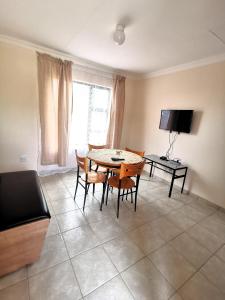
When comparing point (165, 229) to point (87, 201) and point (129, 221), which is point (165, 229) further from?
point (87, 201)

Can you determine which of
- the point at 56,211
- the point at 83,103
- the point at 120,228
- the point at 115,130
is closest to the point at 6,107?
the point at 83,103

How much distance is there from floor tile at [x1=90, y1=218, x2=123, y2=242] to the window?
85.4 inches

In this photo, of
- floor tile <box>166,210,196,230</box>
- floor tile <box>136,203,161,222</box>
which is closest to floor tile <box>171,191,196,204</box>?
floor tile <box>166,210,196,230</box>

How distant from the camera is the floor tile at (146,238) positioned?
1.76m

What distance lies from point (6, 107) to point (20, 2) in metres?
1.64

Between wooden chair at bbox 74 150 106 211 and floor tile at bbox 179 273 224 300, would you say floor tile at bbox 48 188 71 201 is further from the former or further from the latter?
floor tile at bbox 179 273 224 300

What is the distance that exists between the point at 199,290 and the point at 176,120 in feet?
8.54

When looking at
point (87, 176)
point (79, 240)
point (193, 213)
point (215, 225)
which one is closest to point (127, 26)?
point (87, 176)

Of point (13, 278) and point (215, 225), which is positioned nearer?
point (13, 278)

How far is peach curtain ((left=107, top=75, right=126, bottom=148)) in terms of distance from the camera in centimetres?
381

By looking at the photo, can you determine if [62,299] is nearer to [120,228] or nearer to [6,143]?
[120,228]

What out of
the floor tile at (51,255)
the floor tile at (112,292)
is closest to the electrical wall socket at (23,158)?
the floor tile at (51,255)

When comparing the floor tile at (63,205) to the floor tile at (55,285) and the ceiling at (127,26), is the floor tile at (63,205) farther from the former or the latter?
the ceiling at (127,26)

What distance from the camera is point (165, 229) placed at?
207cm
